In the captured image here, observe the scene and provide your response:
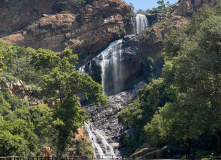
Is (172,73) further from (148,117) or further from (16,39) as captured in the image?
(16,39)

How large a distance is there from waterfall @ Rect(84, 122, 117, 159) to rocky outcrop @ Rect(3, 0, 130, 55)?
2815 centimetres

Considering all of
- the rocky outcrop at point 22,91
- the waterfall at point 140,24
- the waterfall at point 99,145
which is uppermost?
the waterfall at point 140,24

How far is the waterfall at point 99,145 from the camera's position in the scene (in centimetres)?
5355

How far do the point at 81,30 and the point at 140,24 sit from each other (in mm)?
15479

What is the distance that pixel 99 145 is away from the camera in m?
55.8

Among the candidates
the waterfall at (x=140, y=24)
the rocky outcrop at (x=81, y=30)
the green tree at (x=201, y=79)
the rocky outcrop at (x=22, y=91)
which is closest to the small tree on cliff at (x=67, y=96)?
the green tree at (x=201, y=79)

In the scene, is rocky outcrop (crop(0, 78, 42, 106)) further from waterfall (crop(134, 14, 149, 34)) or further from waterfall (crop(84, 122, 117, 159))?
waterfall (crop(134, 14, 149, 34))

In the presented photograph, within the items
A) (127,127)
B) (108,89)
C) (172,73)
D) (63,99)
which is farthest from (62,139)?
(108,89)

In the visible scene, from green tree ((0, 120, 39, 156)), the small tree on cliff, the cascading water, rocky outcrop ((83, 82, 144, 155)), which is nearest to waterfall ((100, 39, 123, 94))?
the cascading water

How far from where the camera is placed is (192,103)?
92.9ft

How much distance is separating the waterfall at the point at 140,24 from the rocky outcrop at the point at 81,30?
359cm

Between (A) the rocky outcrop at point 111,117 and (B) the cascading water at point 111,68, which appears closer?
(A) the rocky outcrop at point 111,117

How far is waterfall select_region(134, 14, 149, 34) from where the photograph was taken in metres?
84.4

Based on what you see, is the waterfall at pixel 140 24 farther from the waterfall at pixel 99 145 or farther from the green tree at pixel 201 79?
the green tree at pixel 201 79
